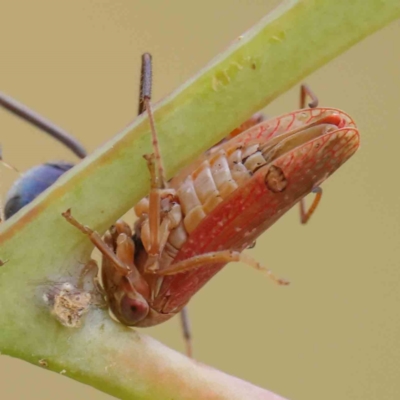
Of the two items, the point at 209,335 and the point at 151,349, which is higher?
the point at 151,349

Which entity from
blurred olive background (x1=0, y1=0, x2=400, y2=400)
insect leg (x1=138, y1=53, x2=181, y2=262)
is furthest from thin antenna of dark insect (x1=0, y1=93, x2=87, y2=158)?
blurred olive background (x1=0, y1=0, x2=400, y2=400)

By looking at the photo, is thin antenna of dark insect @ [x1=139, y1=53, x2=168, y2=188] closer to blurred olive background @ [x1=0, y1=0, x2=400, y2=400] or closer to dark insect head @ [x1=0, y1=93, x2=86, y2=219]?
dark insect head @ [x1=0, y1=93, x2=86, y2=219]

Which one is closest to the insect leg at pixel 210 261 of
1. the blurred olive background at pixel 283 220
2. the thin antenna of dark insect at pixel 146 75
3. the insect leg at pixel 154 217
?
the insect leg at pixel 154 217

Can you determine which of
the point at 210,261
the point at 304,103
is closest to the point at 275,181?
the point at 210,261

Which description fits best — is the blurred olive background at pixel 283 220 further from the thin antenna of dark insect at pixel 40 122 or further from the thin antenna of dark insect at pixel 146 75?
the thin antenna of dark insect at pixel 146 75

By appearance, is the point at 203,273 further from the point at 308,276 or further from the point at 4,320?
the point at 308,276

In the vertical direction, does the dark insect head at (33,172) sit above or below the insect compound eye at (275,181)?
above

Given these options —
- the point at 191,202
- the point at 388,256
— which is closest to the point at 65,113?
the point at 388,256
